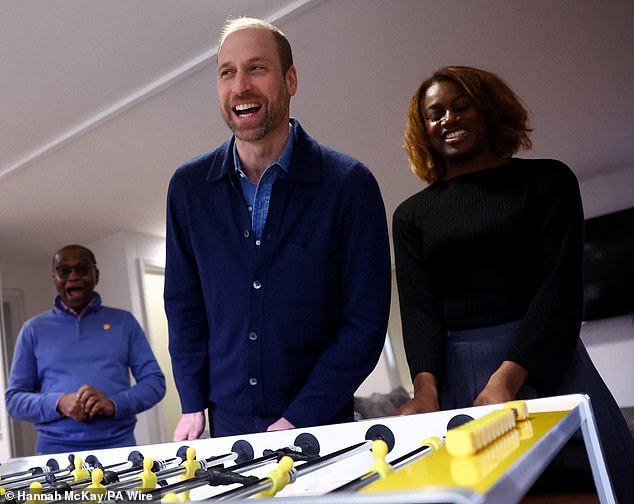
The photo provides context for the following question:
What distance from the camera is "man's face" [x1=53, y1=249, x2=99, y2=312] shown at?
9.12 feet

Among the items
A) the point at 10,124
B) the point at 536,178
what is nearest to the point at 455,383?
the point at 536,178

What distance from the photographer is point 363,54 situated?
116 inches

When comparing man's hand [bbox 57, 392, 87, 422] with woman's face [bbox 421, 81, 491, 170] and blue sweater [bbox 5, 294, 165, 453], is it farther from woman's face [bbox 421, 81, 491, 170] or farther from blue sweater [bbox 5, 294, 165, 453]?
woman's face [bbox 421, 81, 491, 170]

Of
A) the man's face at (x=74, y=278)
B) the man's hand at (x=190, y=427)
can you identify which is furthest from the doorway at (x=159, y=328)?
the man's hand at (x=190, y=427)

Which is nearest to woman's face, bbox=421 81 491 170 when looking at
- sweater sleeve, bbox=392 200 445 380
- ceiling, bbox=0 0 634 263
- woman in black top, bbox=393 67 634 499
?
woman in black top, bbox=393 67 634 499

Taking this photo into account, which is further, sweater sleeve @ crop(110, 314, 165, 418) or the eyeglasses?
the eyeglasses

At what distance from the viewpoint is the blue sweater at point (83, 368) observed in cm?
257

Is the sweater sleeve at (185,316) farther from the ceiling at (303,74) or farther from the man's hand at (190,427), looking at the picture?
the ceiling at (303,74)

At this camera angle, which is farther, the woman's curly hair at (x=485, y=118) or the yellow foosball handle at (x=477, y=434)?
the woman's curly hair at (x=485, y=118)

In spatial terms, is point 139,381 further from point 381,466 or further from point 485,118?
point 381,466

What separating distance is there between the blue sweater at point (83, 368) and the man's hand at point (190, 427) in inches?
46.9

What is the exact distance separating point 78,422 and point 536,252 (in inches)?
75.7

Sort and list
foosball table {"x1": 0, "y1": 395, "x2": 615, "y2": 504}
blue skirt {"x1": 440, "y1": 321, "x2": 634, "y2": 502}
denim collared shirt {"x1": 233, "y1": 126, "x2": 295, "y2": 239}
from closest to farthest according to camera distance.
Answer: foosball table {"x1": 0, "y1": 395, "x2": 615, "y2": 504} → blue skirt {"x1": 440, "y1": 321, "x2": 634, "y2": 502} → denim collared shirt {"x1": 233, "y1": 126, "x2": 295, "y2": 239}

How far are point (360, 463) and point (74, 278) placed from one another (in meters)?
2.16
